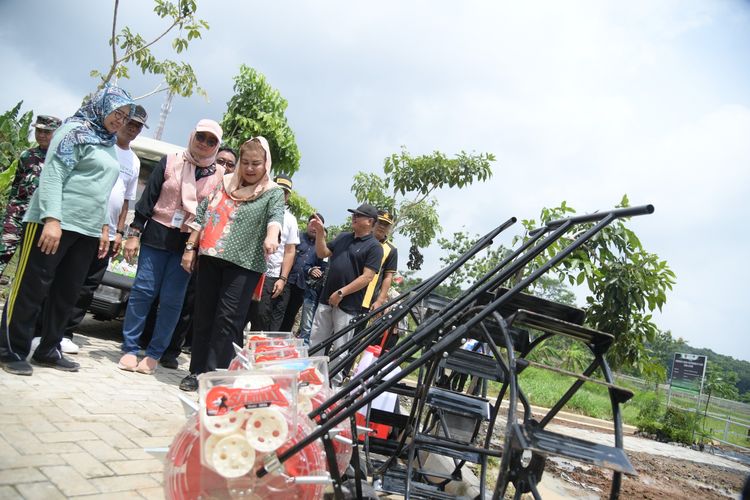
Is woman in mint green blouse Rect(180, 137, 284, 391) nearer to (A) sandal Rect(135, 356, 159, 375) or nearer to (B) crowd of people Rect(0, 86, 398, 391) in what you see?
(B) crowd of people Rect(0, 86, 398, 391)

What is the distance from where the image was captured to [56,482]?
2205 mm

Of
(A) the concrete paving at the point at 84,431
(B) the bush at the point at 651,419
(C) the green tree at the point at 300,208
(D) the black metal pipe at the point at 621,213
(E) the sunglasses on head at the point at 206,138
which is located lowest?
(B) the bush at the point at 651,419

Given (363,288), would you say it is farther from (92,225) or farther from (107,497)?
(107,497)

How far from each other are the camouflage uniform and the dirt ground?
5307mm

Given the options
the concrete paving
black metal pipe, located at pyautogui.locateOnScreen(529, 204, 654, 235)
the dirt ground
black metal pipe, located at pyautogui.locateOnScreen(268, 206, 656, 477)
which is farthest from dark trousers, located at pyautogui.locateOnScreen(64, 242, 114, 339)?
the dirt ground

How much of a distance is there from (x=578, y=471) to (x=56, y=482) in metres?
5.13

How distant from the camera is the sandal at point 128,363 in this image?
4449 mm

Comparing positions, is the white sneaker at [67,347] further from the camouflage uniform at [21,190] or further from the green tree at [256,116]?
the green tree at [256,116]

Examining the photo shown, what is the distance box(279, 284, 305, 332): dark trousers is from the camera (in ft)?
22.8

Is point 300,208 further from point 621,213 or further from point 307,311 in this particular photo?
point 621,213

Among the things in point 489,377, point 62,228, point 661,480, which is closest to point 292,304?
point 62,228

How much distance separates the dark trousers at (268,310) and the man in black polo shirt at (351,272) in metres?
0.70

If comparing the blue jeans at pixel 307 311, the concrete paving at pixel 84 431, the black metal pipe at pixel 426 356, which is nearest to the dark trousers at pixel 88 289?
the concrete paving at pixel 84 431

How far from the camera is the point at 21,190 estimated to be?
4.83 meters
